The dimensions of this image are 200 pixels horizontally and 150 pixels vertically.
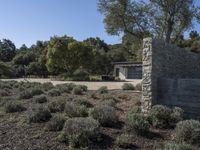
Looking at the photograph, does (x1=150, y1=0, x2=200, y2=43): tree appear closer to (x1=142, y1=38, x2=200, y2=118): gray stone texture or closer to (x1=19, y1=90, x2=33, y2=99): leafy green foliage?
(x1=142, y1=38, x2=200, y2=118): gray stone texture

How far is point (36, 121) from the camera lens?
9.10 meters

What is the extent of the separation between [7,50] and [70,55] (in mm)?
49948

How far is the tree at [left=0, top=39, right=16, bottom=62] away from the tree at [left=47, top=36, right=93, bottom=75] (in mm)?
41937

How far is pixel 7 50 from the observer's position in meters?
87.7

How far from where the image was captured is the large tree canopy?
1606 cm

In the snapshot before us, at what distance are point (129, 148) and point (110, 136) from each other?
2.91 feet

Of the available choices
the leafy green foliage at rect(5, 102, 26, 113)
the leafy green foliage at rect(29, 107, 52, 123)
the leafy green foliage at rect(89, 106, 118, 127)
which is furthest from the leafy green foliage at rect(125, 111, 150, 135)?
the leafy green foliage at rect(5, 102, 26, 113)

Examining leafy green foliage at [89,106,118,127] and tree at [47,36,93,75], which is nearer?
leafy green foliage at [89,106,118,127]

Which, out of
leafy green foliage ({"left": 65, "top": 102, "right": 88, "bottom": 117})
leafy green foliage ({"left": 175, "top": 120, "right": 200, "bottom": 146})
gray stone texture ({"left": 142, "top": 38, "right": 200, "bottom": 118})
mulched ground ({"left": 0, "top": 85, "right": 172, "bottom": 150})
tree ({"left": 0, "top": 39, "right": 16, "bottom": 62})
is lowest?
mulched ground ({"left": 0, "top": 85, "right": 172, "bottom": 150})

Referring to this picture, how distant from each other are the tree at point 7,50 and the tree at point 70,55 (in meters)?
41.9

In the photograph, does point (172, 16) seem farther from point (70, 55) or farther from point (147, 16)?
point (70, 55)

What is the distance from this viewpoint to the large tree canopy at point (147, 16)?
52.7ft

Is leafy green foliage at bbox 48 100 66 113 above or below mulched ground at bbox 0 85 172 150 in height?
above

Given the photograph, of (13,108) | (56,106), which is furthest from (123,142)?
(13,108)
